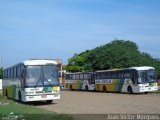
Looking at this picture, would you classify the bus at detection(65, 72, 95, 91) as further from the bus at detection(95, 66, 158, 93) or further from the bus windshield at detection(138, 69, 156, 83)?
the bus windshield at detection(138, 69, 156, 83)

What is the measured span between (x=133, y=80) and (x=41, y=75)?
15.4 metres

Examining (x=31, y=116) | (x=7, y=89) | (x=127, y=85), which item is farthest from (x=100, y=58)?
(x=31, y=116)

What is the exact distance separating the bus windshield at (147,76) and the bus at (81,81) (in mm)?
12262

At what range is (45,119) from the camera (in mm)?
14586

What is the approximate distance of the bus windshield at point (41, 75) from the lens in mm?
24578

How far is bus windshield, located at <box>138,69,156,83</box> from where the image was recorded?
3753 cm

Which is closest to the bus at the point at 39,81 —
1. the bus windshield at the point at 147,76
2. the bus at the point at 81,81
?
the bus windshield at the point at 147,76

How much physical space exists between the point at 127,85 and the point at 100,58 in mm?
25261

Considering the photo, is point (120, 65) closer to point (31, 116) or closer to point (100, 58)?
point (100, 58)

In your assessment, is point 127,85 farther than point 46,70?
→ Yes

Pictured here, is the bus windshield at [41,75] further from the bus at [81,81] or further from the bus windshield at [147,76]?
the bus at [81,81]

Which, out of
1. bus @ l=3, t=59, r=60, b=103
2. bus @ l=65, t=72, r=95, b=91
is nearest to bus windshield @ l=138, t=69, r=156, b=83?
bus @ l=65, t=72, r=95, b=91

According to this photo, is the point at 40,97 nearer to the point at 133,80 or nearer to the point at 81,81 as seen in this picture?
the point at 133,80

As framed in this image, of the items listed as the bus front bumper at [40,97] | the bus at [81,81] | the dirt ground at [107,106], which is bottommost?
the dirt ground at [107,106]
